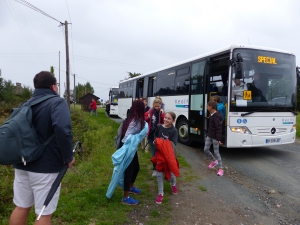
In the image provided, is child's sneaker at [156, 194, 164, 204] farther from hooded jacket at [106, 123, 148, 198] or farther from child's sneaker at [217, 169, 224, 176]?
child's sneaker at [217, 169, 224, 176]

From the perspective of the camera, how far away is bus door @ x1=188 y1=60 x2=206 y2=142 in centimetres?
792

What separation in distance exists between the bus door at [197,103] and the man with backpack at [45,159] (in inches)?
A: 232

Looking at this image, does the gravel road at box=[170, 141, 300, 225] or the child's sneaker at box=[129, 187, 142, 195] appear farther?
the child's sneaker at box=[129, 187, 142, 195]

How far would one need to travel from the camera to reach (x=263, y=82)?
269 inches

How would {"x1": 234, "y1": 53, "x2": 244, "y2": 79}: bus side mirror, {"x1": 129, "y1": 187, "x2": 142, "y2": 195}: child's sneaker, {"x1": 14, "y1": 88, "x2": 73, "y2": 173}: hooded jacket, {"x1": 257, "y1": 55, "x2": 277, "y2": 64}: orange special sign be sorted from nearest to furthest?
1. {"x1": 14, "y1": 88, "x2": 73, "y2": 173}: hooded jacket
2. {"x1": 129, "y1": 187, "x2": 142, "y2": 195}: child's sneaker
3. {"x1": 234, "y1": 53, "x2": 244, "y2": 79}: bus side mirror
4. {"x1": 257, "y1": 55, "x2": 277, "y2": 64}: orange special sign

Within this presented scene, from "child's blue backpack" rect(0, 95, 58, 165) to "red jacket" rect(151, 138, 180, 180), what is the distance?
214cm

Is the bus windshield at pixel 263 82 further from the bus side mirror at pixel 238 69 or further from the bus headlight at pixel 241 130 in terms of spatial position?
the bus headlight at pixel 241 130

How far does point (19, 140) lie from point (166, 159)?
2.35m

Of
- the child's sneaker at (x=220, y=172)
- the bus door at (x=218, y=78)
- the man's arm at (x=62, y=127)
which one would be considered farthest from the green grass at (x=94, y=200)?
the bus door at (x=218, y=78)

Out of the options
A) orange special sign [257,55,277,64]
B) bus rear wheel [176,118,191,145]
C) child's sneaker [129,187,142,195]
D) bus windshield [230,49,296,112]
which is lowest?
child's sneaker [129,187,142,195]

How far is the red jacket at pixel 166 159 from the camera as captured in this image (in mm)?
4023

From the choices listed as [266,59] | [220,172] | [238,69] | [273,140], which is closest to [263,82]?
[266,59]

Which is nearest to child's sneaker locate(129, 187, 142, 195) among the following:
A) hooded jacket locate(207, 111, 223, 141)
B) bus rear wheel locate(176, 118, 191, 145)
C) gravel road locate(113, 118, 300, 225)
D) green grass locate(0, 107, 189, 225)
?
green grass locate(0, 107, 189, 225)

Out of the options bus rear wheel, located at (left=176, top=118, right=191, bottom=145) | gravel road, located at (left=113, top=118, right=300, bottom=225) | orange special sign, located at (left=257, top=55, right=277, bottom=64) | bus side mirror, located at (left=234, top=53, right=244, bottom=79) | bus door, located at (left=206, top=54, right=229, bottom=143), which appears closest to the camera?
gravel road, located at (left=113, top=118, right=300, bottom=225)
